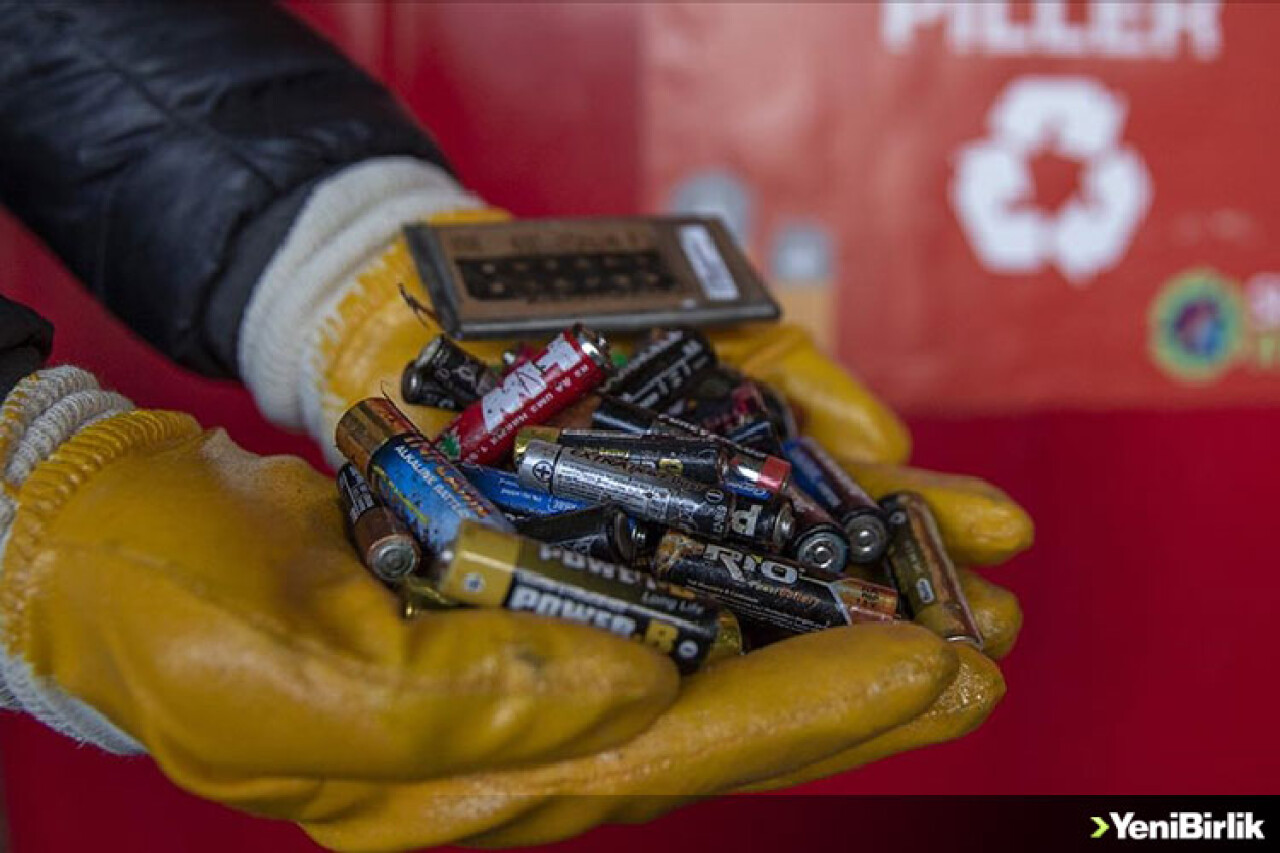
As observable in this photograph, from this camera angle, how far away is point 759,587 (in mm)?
1602

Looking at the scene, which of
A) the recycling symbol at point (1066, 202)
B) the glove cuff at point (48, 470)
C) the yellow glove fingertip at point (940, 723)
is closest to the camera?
the glove cuff at point (48, 470)

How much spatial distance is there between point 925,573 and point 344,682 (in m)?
0.84

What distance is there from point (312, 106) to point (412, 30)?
861 mm

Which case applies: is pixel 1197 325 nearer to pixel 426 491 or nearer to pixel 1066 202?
pixel 1066 202

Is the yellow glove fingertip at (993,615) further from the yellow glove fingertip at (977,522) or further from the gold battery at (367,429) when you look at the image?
the gold battery at (367,429)

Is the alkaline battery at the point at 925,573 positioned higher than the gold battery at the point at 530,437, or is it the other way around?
the gold battery at the point at 530,437

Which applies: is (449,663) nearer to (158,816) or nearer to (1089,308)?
(158,816)

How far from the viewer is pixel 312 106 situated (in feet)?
7.57

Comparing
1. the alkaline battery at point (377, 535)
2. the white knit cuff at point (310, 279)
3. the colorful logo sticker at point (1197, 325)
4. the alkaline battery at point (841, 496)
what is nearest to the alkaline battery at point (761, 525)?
the alkaline battery at point (841, 496)

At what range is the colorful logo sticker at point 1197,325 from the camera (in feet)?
11.6

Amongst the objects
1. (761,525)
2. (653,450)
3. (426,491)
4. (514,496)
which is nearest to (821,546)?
(761,525)

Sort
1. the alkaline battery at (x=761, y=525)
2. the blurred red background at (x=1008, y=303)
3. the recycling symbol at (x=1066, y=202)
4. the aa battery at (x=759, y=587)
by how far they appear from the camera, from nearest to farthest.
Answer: the aa battery at (x=759, y=587)
the alkaline battery at (x=761, y=525)
the blurred red background at (x=1008, y=303)
the recycling symbol at (x=1066, y=202)

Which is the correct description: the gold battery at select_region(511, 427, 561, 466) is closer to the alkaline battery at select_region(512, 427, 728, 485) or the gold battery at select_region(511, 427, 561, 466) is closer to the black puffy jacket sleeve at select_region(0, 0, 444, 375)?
the alkaline battery at select_region(512, 427, 728, 485)

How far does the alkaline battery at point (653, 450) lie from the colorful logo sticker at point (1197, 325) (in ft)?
7.12
